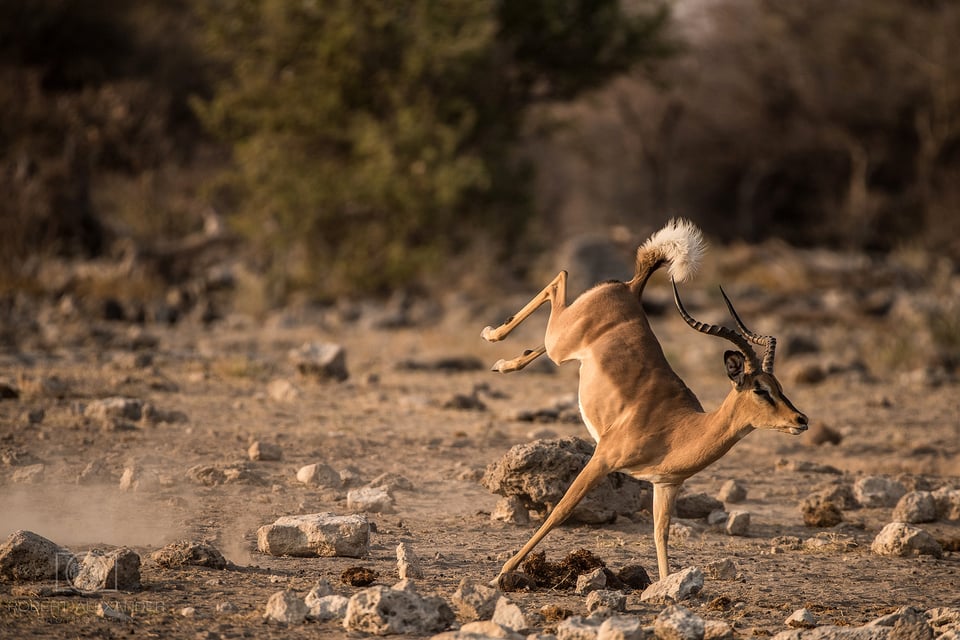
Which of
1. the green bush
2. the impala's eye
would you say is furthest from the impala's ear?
the green bush

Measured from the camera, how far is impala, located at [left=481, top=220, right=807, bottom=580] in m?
5.85

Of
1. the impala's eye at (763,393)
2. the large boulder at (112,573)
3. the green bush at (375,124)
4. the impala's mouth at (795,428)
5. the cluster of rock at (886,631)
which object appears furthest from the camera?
the green bush at (375,124)

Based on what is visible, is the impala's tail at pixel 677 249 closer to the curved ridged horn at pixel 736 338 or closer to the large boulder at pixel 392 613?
the curved ridged horn at pixel 736 338

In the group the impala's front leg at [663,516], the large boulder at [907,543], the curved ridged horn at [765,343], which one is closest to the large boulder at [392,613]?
the impala's front leg at [663,516]

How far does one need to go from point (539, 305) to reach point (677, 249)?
0.91m

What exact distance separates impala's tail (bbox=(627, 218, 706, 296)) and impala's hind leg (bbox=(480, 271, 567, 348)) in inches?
19.2

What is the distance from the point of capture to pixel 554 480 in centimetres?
705

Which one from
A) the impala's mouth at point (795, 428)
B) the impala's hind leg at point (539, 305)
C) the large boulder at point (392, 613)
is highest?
the impala's hind leg at point (539, 305)

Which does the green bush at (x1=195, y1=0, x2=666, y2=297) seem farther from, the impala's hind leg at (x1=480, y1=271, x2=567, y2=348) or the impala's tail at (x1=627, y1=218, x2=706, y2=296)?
the impala's tail at (x1=627, y1=218, x2=706, y2=296)

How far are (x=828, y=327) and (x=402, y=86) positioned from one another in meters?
7.31

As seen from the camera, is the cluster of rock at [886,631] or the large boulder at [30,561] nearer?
the cluster of rock at [886,631]

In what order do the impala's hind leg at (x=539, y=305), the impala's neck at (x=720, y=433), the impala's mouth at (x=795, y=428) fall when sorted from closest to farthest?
the impala's mouth at (x=795, y=428), the impala's neck at (x=720, y=433), the impala's hind leg at (x=539, y=305)

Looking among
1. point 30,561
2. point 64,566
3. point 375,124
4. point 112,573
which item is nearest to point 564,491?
point 112,573

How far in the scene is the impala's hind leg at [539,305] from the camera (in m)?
7.19
